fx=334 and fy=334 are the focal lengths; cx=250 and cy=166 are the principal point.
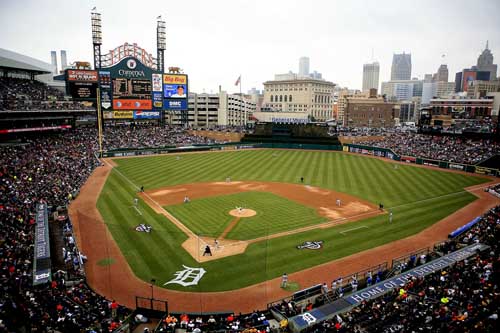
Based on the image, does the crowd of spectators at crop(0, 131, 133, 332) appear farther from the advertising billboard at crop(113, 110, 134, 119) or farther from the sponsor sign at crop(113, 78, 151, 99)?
the sponsor sign at crop(113, 78, 151, 99)

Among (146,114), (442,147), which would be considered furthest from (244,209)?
(442,147)

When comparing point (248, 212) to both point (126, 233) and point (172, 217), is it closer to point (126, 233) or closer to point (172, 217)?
point (172, 217)

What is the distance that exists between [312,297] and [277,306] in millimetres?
2278

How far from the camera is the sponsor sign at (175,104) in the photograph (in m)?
69.8

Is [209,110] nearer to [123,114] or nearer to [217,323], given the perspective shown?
[123,114]

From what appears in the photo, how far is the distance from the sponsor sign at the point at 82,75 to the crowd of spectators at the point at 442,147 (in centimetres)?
5570

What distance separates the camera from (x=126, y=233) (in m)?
24.1

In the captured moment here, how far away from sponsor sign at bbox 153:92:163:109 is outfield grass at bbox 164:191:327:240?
40.7 meters

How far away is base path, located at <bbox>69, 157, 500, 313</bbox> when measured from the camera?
1669cm

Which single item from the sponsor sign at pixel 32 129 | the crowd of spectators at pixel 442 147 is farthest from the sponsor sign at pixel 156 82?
the crowd of spectators at pixel 442 147

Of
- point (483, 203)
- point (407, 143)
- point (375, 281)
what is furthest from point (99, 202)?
point (407, 143)

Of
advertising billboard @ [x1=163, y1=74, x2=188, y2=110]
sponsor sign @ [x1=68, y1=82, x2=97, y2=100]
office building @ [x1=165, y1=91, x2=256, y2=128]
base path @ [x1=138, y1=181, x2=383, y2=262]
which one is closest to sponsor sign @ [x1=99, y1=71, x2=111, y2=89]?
sponsor sign @ [x1=68, y1=82, x2=97, y2=100]

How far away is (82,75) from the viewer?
58.9 m

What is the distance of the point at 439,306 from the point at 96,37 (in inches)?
2664
